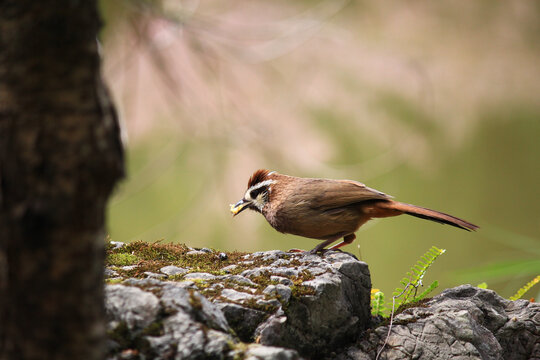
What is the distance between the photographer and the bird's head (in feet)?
11.3

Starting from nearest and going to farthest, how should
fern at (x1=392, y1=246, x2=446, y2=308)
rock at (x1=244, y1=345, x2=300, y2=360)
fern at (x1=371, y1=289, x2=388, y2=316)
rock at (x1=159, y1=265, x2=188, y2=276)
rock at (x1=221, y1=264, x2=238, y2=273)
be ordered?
1. rock at (x1=244, y1=345, x2=300, y2=360)
2. rock at (x1=159, y1=265, x2=188, y2=276)
3. rock at (x1=221, y1=264, x2=238, y2=273)
4. fern at (x1=371, y1=289, x2=388, y2=316)
5. fern at (x1=392, y1=246, x2=446, y2=308)

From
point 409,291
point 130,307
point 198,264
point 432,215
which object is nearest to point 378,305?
point 409,291

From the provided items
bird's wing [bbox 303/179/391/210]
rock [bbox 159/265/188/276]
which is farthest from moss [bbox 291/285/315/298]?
bird's wing [bbox 303/179/391/210]

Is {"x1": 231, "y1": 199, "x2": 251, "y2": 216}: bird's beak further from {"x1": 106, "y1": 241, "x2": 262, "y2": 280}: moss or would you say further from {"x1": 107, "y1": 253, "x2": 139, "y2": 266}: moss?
{"x1": 107, "y1": 253, "x2": 139, "y2": 266}: moss

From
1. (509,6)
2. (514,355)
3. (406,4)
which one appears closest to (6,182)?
(514,355)

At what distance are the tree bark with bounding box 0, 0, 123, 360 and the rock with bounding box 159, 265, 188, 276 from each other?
124 cm

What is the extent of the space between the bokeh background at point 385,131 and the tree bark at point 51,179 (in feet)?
10.7

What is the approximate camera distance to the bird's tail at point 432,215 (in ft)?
9.39

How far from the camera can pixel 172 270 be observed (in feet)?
7.80

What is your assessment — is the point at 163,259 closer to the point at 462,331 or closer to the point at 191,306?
the point at 191,306

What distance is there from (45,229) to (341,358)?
4.98 feet

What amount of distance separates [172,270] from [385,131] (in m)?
3.06

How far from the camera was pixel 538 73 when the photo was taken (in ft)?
16.9

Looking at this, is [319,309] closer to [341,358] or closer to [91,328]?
[341,358]
